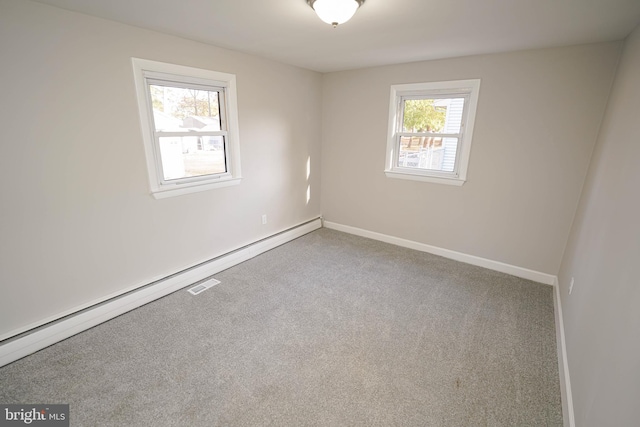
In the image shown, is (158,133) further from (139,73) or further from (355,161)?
(355,161)

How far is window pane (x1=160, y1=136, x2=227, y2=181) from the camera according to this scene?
263 centimetres

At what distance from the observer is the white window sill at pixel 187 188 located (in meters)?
2.55

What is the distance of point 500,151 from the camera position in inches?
117

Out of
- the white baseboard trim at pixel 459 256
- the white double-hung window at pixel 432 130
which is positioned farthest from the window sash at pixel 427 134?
the white baseboard trim at pixel 459 256

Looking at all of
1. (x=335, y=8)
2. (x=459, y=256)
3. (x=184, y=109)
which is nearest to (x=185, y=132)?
(x=184, y=109)

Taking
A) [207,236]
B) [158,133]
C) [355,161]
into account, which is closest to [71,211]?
[158,133]

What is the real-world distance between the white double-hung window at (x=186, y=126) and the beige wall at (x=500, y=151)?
1675mm

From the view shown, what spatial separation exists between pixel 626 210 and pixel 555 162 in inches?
60.8

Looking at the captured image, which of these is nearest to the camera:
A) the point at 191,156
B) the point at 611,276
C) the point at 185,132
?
the point at 611,276

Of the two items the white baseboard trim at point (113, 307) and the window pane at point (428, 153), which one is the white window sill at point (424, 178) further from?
the white baseboard trim at point (113, 307)

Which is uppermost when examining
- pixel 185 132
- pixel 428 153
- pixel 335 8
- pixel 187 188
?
pixel 335 8

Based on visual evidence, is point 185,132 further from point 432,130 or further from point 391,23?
point 432,130

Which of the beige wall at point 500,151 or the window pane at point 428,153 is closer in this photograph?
the beige wall at point 500,151

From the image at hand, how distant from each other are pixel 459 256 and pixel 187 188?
3.20 m
